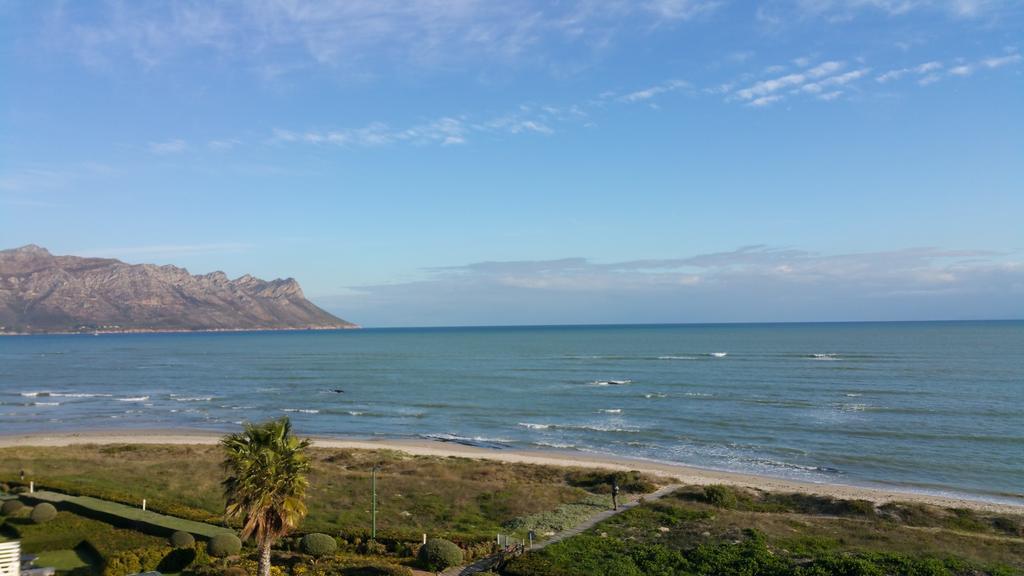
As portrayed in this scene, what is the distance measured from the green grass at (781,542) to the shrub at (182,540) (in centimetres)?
1410

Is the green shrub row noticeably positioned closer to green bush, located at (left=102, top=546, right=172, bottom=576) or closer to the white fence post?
green bush, located at (left=102, top=546, right=172, bottom=576)

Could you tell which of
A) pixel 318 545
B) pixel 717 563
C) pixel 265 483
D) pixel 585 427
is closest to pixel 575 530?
pixel 717 563

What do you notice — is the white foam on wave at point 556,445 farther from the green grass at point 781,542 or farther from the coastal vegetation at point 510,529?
the green grass at point 781,542

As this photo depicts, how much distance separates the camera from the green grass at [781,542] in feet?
95.3

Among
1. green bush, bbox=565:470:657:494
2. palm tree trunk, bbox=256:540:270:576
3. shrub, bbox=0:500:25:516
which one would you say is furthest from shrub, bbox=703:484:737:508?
shrub, bbox=0:500:25:516

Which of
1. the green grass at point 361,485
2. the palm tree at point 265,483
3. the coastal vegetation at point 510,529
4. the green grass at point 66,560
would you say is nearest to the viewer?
the palm tree at point 265,483

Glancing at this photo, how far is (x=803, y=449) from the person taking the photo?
62812 mm

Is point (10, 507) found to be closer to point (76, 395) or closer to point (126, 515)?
point (126, 515)

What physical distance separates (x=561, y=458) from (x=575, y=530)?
26.4 m

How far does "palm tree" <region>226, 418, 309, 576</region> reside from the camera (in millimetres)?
24000

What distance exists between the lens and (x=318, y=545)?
3072 cm

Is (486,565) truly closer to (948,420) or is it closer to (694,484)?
(694,484)

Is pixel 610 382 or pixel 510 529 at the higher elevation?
pixel 610 382

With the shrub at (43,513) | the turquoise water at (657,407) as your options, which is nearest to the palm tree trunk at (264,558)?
the shrub at (43,513)
